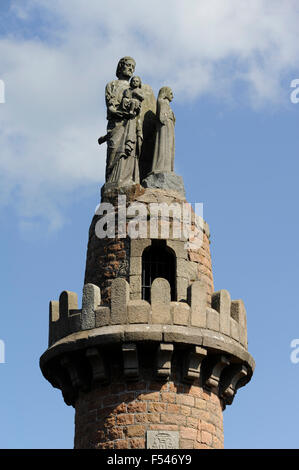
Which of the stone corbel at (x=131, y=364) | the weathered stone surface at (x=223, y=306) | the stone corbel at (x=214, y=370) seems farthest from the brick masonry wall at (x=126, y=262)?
the stone corbel at (x=214, y=370)

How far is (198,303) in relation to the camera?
17.7 meters

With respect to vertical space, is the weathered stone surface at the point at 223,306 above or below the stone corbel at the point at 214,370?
above

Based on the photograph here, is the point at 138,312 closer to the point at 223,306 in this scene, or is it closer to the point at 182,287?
the point at 182,287

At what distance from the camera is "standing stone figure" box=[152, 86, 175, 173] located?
20.0 metres

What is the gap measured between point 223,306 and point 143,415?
262 centimetres

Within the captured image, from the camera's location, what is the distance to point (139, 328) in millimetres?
17141

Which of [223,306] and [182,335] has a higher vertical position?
[223,306]

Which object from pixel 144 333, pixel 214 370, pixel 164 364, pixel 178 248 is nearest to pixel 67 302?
pixel 144 333

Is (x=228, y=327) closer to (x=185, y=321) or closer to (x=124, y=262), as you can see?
(x=185, y=321)

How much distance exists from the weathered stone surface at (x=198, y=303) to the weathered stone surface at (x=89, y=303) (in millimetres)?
1664

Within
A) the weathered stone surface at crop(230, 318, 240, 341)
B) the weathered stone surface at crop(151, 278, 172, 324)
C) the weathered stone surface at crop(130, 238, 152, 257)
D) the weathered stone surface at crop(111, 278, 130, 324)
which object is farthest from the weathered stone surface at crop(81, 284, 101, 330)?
the weathered stone surface at crop(230, 318, 240, 341)

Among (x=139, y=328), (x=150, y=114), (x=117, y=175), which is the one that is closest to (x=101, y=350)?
(x=139, y=328)

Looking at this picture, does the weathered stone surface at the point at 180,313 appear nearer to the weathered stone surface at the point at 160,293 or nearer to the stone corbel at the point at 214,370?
the weathered stone surface at the point at 160,293

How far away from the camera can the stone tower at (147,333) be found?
17141 mm
